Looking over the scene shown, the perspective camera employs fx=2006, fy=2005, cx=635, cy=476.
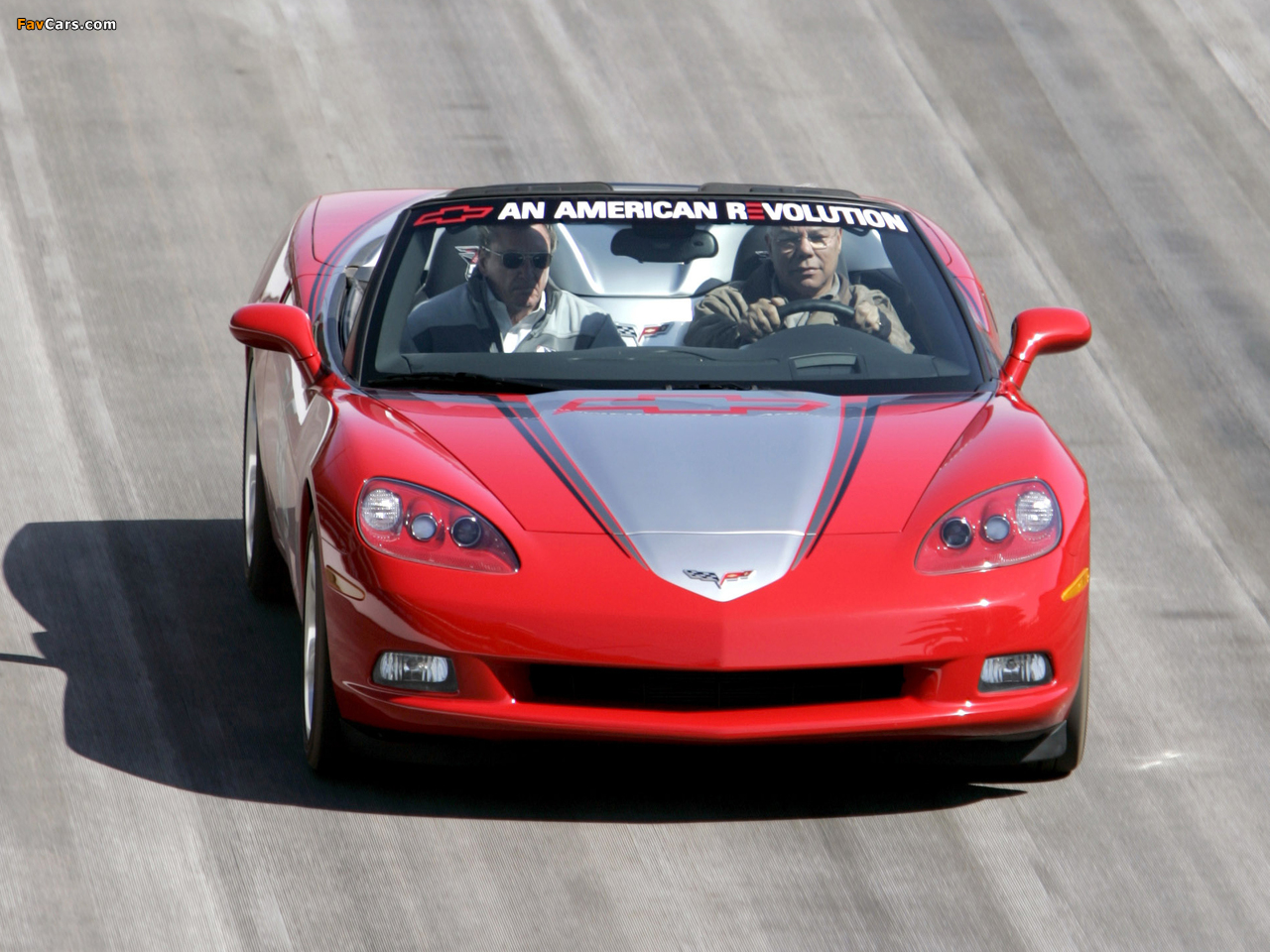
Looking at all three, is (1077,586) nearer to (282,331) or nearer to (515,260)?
(515,260)

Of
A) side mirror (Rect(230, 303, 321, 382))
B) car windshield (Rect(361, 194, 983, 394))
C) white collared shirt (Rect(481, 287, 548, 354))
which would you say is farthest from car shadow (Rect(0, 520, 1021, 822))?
white collared shirt (Rect(481, 287, 548, 354))

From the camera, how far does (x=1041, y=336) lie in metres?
5.67

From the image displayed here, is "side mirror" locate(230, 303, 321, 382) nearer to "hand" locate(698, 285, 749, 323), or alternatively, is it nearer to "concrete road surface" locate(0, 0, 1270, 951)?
"concrete road surface" locate(0, 0, 1270, 951)

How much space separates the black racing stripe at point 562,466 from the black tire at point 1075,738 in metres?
1.15

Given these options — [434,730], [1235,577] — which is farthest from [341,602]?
[1235,577]

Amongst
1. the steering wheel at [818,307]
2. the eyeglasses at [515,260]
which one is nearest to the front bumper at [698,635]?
the steering wheel at [818,307]

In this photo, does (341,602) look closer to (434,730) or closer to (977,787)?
(434,730)

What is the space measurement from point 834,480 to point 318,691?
1.32 metres

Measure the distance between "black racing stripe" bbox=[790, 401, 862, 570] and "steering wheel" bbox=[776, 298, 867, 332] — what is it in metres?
0.66

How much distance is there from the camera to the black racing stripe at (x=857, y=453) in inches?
181

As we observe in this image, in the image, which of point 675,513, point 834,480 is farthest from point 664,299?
point 675,513

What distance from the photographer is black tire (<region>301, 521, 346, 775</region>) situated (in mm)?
4699

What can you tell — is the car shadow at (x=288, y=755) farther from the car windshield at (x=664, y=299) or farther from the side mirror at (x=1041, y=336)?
the side mirror at (x=1041, y=336)

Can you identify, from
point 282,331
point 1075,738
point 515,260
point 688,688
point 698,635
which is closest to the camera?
point 698,635
